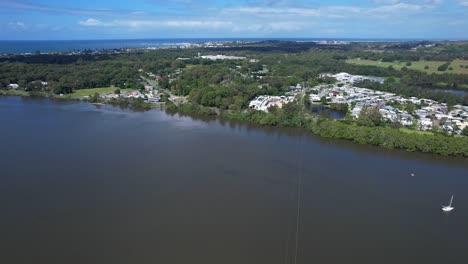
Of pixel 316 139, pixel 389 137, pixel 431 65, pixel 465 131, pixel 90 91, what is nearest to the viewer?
pixel 389 137

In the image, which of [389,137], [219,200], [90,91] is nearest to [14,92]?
[90,91]

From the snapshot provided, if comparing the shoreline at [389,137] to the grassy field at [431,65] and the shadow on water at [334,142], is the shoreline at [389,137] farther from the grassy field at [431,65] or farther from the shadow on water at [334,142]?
the grassy field at [431,65]

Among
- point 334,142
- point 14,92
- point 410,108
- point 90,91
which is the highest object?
point 14,92

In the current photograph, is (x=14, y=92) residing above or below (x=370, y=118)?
above

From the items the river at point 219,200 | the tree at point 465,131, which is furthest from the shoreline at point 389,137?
the tree at point 465,131

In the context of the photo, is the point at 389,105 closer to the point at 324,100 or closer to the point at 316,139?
the point at 324,100

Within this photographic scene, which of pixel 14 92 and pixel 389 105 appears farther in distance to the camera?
pixel 14 92

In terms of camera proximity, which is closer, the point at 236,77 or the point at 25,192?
the point at 25,192

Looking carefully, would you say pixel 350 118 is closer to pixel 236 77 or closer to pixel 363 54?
pixel 236 77

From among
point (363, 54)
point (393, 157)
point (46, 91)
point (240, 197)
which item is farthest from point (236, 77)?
point (363, 54)
